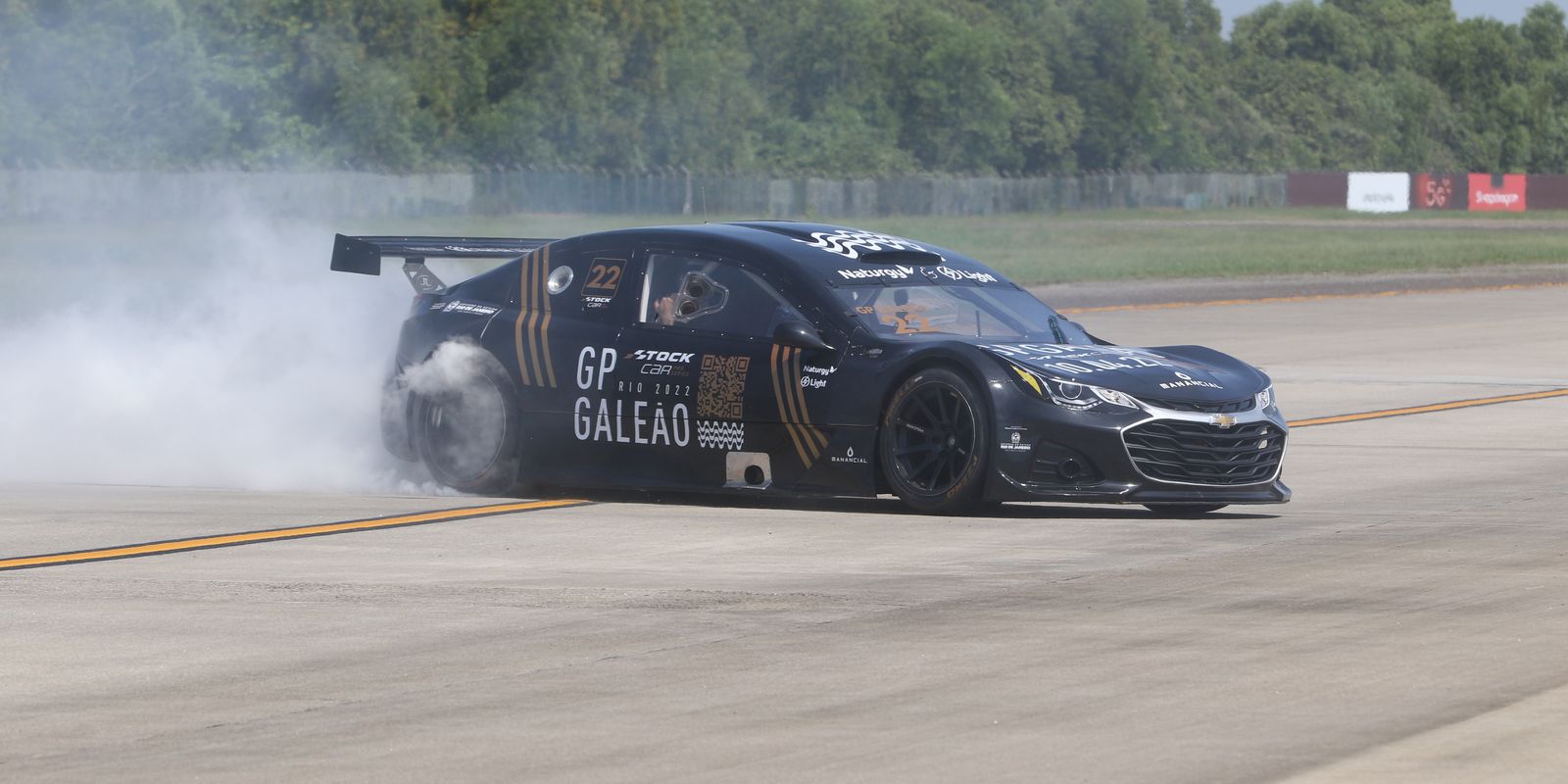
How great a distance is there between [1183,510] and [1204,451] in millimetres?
743

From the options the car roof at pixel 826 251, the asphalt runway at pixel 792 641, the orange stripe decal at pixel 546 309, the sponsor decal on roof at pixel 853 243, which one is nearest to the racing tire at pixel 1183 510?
the asphalt runway at pixel 792 641

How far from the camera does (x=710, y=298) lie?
39.6 feet

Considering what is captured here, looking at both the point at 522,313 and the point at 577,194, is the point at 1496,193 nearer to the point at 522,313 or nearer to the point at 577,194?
the point at 577,194

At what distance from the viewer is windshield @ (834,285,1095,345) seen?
11.8 metres

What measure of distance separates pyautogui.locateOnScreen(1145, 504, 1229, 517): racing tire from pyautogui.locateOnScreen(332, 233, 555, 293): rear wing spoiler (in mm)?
3586

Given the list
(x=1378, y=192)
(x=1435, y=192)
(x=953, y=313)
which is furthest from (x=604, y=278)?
(x=1378, y=192)

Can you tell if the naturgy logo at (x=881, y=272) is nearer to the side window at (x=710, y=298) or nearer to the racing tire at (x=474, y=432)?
the side window at (x=710, y=298)

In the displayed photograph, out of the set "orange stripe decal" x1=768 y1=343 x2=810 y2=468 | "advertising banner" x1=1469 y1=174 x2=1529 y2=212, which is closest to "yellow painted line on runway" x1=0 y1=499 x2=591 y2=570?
"orange stripe decal" x1=768 y1=343 x2=810 y2=468

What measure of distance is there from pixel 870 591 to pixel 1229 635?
1556mm

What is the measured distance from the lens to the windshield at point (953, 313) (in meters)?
11.8

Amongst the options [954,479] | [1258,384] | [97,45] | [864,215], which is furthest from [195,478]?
[864,215]

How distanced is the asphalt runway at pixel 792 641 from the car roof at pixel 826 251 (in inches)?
46.1

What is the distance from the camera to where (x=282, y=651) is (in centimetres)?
780

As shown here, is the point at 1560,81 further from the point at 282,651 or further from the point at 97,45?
the point at 282,651
